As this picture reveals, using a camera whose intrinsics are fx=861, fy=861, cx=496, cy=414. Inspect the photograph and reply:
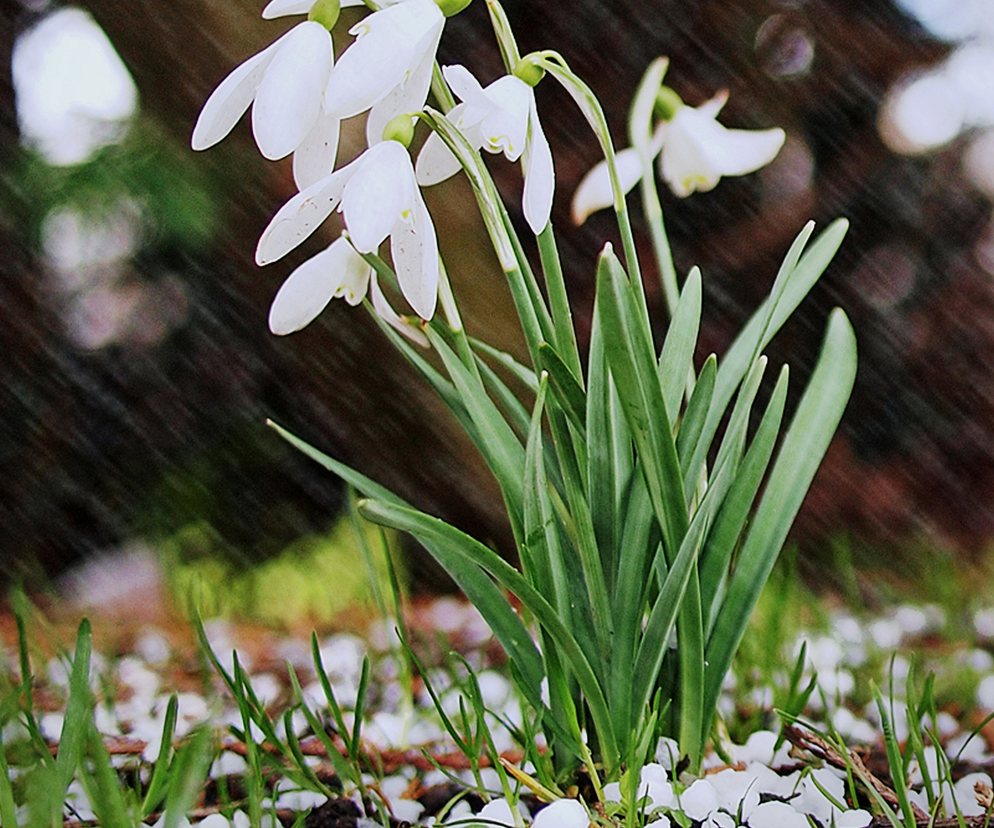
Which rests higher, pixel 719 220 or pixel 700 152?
pixel 700 152

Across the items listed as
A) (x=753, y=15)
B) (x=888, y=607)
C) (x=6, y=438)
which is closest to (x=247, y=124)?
(x=6, y=438)

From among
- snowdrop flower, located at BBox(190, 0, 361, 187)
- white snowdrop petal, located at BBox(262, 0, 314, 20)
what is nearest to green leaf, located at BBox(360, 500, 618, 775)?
snowdrop flower, located at BBox(190, 0, 361, 187)

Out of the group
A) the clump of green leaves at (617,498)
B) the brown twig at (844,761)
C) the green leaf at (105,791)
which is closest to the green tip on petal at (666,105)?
the clump of green leaves at (617,498)

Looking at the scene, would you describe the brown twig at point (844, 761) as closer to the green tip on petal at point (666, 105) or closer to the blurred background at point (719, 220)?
the green tip on petal at point (666, 105)

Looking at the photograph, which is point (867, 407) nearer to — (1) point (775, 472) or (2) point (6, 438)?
(1) point (775, 472)

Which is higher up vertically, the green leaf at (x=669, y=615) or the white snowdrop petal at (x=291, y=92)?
the white snowdrop petal at (x=291, y=92)

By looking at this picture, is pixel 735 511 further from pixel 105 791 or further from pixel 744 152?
pixel 105 791

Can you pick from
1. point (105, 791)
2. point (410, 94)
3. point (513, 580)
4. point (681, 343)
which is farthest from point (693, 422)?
point (105, 791)
